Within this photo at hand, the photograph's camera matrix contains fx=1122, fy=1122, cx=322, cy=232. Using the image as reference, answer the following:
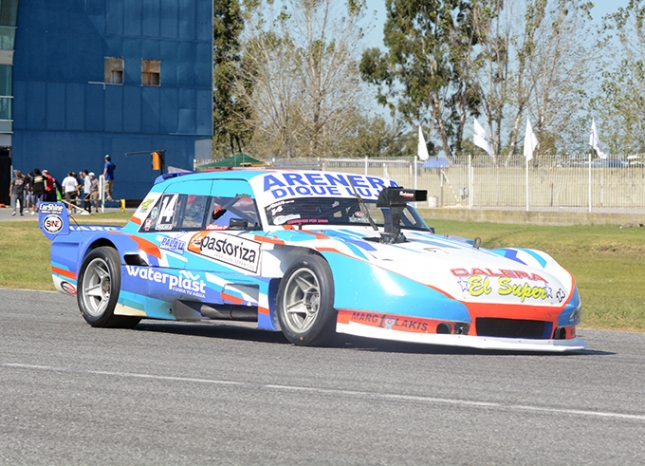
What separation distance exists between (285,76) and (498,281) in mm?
53815

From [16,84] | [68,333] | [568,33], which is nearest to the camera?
[68,333]

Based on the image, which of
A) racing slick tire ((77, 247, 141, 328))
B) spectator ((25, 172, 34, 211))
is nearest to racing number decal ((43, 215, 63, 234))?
racing slick tire ((77, 247, 141, 328))

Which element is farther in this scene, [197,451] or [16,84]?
[16,84]

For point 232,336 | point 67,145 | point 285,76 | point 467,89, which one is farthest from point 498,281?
point 467,89

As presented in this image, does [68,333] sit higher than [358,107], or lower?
lower

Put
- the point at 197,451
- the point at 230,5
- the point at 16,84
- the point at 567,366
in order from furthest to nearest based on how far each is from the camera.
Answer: the point at 230,5, the point at 16,84, the point at 567,366, the point at 197,451

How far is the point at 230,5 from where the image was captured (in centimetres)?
7362

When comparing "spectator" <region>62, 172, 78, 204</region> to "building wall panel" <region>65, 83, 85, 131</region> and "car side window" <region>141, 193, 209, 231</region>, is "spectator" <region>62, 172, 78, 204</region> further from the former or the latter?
"car side window" <region>141, 193, 209, 231</region>

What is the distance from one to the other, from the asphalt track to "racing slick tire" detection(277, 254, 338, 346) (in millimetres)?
185

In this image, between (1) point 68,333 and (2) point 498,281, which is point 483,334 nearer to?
(2) point 498,281

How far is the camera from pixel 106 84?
49.8 m

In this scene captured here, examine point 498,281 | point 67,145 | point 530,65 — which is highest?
point 530,65

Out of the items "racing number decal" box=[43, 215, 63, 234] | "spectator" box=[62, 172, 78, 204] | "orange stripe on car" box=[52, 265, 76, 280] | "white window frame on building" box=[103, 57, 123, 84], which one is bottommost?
"orange stripe on car" box=[52, 265, 76, 280]

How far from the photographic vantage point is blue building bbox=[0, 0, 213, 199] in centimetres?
4856
